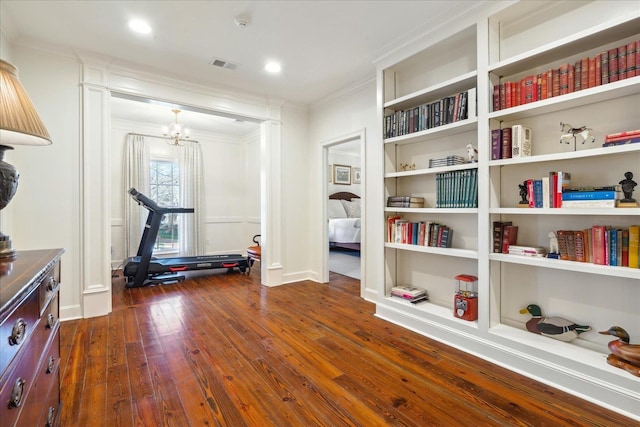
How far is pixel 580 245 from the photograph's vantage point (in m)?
1.97

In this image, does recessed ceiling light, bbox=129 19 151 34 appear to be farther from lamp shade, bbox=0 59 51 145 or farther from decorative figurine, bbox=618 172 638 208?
decorative figurine, bbox=618 172 638 208

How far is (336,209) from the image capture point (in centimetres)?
791

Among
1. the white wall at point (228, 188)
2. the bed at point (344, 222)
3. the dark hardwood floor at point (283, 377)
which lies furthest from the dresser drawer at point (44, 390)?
the bed at point (344, 222)

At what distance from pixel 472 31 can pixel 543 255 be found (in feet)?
6.08

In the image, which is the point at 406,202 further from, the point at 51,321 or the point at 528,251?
the point at 51,321

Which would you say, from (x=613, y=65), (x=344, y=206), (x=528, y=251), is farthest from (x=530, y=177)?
(x=344, y=206)

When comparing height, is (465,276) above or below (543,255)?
below

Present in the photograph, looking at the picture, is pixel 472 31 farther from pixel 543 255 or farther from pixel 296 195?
pixel 296 195

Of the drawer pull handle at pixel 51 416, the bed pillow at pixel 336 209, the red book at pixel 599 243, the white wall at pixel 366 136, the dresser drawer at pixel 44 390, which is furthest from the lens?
the bed pillow at pixel 336 209

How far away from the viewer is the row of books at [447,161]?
8.76 ft

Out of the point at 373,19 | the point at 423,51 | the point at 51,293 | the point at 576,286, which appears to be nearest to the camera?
the point at 51,293

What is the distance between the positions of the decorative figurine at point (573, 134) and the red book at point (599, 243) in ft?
1.86

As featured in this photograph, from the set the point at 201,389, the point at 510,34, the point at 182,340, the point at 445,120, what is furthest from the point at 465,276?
the point at 182,340

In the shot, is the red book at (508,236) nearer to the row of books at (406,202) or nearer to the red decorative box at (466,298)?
the red decorative box at (466,298)
